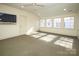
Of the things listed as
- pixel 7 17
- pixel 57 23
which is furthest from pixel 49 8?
pixel 7 17

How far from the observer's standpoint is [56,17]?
7.51 feet

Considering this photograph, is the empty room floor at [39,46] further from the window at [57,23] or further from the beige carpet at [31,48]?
the window at [57,23]

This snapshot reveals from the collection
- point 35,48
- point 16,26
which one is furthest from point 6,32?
Result: point 35,48

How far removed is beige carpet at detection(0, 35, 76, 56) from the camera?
7.15 feet

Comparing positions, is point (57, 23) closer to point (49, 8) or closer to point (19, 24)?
point (49, 8)

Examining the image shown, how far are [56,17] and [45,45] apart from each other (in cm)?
64

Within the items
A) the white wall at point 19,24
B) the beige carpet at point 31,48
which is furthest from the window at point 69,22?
the white wall at point 19,24

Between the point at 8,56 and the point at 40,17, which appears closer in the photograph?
the point at 8,56

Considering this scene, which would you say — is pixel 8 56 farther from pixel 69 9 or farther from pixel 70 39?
pixel 69 9

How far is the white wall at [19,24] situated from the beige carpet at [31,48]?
0.13 m

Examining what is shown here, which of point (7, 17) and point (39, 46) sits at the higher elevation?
point (7, 17)

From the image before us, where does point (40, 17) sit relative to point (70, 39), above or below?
above

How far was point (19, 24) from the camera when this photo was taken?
2.32 m

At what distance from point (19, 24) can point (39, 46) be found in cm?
64
